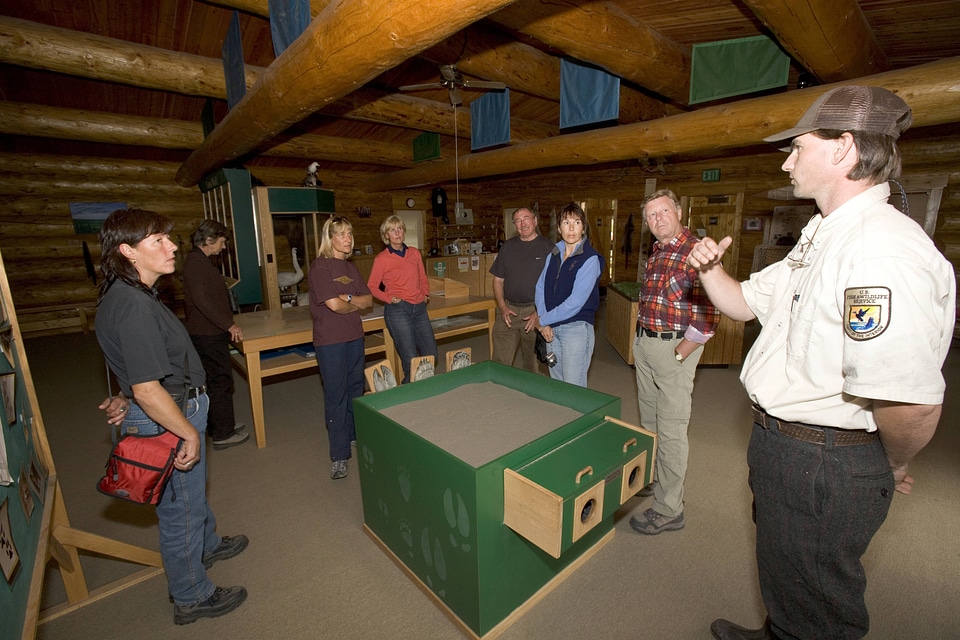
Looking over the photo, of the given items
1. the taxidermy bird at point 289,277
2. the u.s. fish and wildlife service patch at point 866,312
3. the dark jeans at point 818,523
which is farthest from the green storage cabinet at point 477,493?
the taxidermy bird at point 289,277

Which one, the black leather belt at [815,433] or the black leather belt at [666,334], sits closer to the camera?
the black leather belt at [815,433]

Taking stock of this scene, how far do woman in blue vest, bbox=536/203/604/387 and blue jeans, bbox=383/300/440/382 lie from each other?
1.07m

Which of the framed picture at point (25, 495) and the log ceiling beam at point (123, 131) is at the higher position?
the log ceiling beam at point (123, 131)

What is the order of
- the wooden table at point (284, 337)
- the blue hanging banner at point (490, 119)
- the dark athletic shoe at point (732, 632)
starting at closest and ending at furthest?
the dark athletic shoe at point (732, 632), the wooden table at point (284, 337), the blue hanging banner at point (490, 119)

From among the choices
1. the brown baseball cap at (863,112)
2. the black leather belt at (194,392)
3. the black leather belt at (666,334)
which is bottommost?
the black leather belt at (194,392)

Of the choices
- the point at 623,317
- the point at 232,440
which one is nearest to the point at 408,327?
the point at 232,440

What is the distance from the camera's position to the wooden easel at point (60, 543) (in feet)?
5.57

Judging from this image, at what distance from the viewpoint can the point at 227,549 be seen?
2.35 metres

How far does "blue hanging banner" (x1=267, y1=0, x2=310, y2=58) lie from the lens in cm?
276

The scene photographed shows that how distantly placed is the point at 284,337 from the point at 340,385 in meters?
0.77

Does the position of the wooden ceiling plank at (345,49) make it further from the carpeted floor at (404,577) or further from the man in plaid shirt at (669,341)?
the carpeted floor at (404,577)

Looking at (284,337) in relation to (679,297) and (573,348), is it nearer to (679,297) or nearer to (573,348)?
(573,348)

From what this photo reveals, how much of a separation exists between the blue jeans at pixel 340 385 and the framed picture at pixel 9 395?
5.08ft

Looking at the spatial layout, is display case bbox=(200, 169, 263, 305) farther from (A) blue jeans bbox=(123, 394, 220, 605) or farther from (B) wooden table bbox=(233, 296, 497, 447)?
(A) blue jeans bbox=(123, 394, 220, 605)
